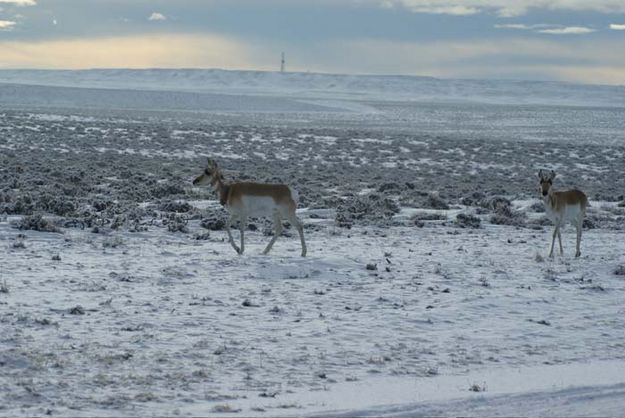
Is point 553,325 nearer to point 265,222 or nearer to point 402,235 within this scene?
point 402,235

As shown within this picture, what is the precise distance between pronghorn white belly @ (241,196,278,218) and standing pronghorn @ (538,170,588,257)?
4913 millimetres

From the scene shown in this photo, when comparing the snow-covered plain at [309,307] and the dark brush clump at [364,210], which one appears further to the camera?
the dark brush clump at [364,210]

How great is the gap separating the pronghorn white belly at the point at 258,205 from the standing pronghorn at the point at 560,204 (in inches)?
193

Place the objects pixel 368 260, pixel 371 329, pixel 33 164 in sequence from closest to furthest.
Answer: pixel 371 329 → pixel 368 260 → pixel 33 164

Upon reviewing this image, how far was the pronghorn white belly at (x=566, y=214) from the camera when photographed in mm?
16375

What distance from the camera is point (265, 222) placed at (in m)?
19.3

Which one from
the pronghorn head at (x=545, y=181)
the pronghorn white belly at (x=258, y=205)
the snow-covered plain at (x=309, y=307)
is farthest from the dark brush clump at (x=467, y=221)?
the pronghorn white belly at (x=258, y=205)

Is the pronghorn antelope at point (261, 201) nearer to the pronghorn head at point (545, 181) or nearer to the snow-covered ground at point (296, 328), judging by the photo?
the snow-covered ground at point (296, 328)

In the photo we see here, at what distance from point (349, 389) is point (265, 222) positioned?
36.8ft

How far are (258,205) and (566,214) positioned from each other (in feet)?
18.9

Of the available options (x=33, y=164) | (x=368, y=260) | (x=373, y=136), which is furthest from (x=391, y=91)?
(x=368, y=260)

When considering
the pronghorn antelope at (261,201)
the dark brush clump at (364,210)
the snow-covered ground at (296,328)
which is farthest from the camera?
the dark brush clump at (364,210)

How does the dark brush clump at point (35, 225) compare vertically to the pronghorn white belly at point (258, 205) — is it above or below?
below

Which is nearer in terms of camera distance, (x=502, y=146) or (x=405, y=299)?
(x=405, y=299)
